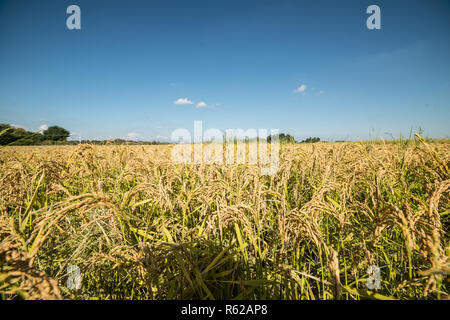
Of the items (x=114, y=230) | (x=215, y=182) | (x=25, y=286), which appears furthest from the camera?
(x=215, y=182)

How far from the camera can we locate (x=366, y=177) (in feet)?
7.21

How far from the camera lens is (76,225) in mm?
1990

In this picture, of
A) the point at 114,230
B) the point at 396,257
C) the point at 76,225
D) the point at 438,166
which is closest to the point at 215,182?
the point at 114,230

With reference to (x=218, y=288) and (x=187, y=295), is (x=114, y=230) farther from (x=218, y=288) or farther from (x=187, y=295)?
(x=218, y=288)

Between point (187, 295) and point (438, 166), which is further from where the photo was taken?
point (438, 166)
